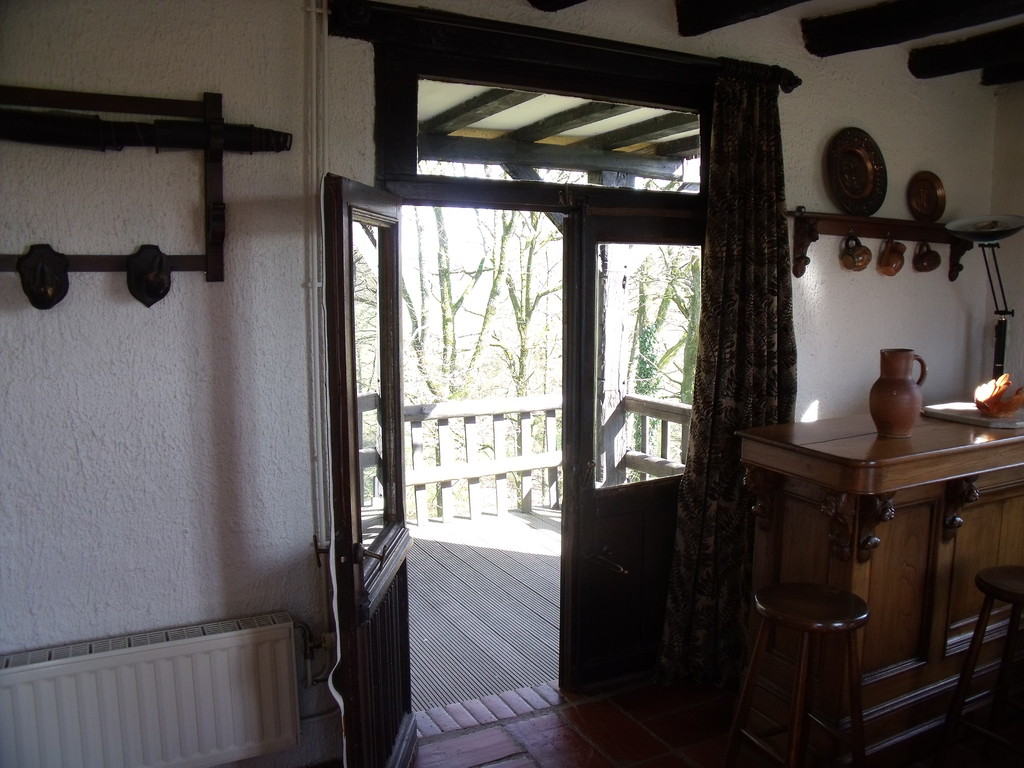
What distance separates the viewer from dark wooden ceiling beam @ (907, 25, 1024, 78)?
2982 mm

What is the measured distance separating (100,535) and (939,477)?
7.94ft

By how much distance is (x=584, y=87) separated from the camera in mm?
2598

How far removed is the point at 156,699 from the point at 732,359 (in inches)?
84.7

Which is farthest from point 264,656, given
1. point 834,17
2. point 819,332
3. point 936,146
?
point 936,146

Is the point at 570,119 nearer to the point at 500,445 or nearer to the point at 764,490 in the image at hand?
the point at 764,490

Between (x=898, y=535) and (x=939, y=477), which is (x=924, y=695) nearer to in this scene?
(x=898, y=535)

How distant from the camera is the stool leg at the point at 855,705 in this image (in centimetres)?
208

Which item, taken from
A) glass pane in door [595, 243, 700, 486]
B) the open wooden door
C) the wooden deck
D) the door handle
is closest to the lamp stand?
glass pane in door [595, 243, 700, 486]

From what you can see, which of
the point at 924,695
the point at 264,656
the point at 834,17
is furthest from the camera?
the point at 834,17

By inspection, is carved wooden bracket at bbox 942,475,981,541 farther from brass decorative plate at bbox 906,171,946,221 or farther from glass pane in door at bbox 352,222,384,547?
glass pane in door at bbox 352,222,384,547

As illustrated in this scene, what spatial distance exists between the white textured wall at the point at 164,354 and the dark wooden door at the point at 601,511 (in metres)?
0.80

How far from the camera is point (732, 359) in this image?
2.75 m

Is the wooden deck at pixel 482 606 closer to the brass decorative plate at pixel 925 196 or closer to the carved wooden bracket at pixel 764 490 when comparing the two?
the carved wooden bracket at pixel 764 490

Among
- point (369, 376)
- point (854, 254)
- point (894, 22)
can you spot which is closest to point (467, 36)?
point (369, 376)
